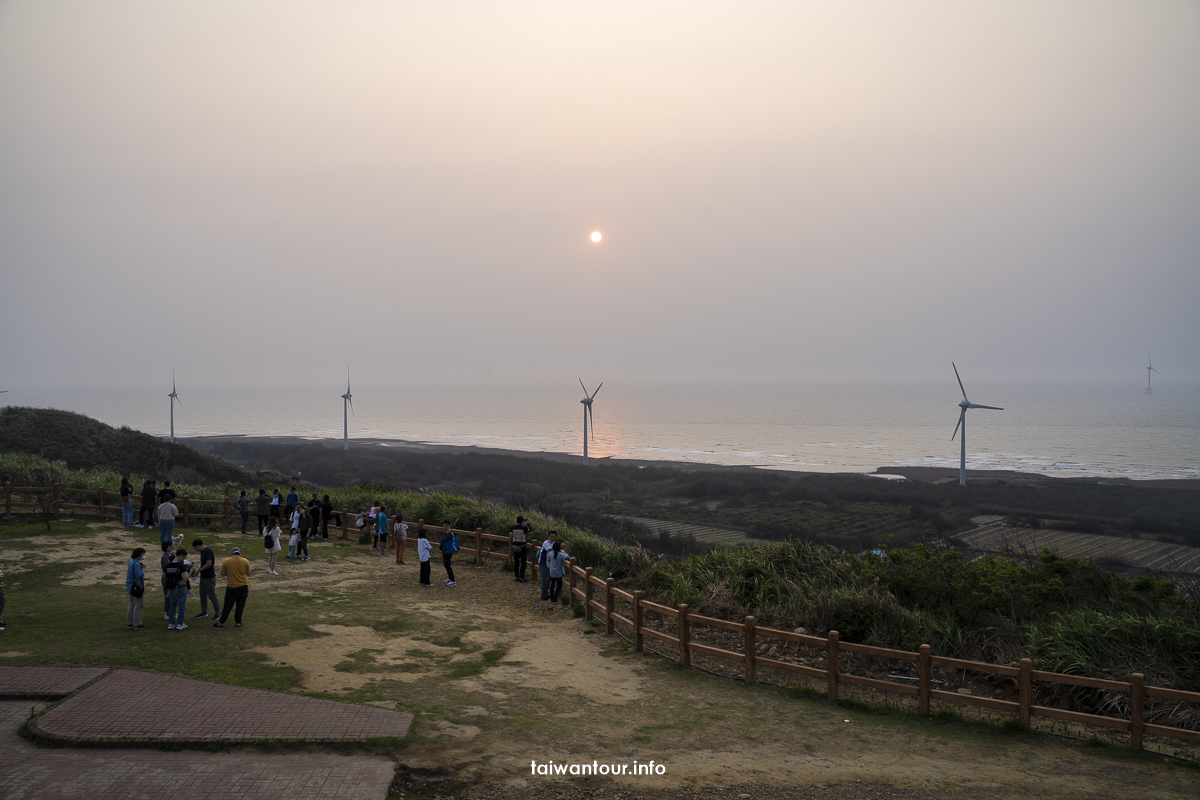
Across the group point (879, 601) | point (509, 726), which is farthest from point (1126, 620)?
point (509, 726)

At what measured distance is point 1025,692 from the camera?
9.71m

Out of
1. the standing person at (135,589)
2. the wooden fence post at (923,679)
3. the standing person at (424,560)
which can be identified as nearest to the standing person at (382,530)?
the standing person at (424,560)

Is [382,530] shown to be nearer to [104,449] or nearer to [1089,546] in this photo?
[104,449]

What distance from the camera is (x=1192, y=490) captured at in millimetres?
59938

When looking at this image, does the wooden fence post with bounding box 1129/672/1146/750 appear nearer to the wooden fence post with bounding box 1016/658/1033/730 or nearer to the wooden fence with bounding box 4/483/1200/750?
the wooden fence with bounding box 4/483/1200/750

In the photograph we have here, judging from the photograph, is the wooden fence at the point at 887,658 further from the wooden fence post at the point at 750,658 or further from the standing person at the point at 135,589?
the standing person at the point at 135,589

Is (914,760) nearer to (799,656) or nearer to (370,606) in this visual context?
(799,656)

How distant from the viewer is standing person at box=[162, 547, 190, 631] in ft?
41.6

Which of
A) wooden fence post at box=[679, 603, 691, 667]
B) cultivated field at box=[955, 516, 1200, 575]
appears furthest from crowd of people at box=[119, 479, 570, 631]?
cultivated field at box=[955, 516, 1200, 575]

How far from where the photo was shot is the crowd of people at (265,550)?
1279 centimetres

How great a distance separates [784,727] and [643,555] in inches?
392

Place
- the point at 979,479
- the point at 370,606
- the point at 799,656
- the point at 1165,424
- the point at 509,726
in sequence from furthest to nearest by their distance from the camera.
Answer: the point at 1165,424 → the point at 979,479 → the point at 370,606 → the point at 799,656 → the point at 509,726

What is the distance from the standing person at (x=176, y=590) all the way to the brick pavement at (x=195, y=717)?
2.64 m

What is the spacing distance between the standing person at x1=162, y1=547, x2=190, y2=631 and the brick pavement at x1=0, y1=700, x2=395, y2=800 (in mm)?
4411
